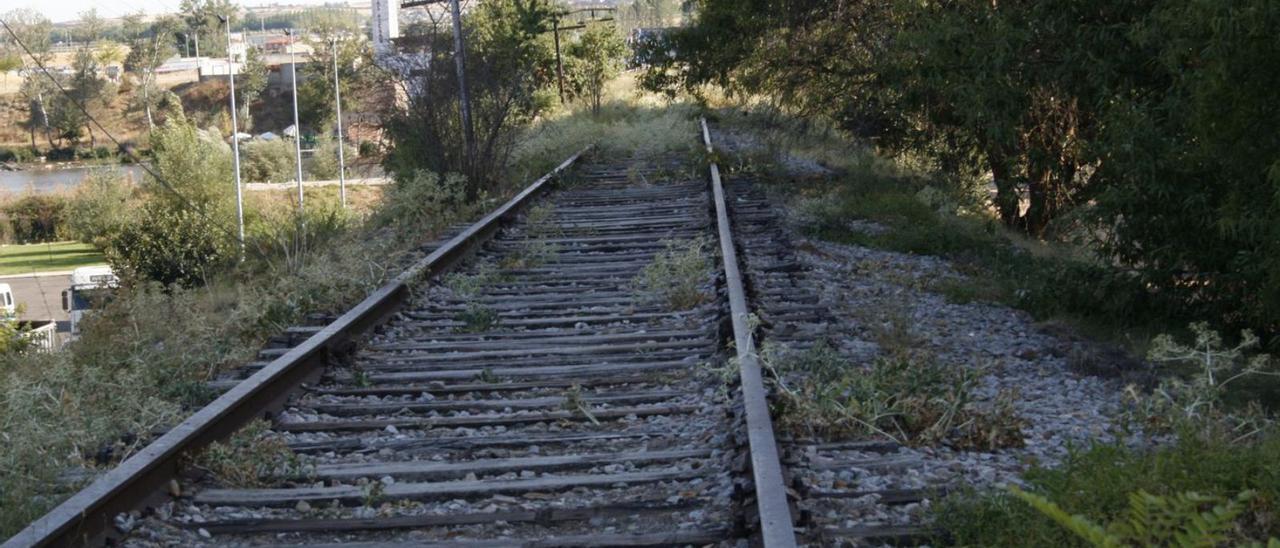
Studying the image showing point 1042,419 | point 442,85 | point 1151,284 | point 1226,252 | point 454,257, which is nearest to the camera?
point 1042,419

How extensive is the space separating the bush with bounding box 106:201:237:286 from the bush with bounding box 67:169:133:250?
14174mm

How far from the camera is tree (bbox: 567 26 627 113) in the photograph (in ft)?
147

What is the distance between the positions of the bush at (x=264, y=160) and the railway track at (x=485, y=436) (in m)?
70.3

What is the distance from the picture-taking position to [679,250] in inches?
418

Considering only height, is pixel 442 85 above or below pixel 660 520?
above

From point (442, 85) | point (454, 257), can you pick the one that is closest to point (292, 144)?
point (442, 85)

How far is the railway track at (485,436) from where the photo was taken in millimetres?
4219

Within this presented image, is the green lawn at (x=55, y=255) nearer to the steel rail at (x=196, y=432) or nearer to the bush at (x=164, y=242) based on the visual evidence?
the bush at (x=164, y=242)

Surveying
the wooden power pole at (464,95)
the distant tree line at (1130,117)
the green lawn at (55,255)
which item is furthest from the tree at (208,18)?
the distant tree line at (1130,117)

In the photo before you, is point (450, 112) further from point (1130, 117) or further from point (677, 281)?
point (1130, 117)

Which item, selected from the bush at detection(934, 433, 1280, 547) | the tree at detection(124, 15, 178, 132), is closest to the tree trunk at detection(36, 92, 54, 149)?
the tree at detection(124, 15, 178, 132)

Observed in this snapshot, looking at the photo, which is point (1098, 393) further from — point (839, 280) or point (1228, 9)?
point (839, 280)

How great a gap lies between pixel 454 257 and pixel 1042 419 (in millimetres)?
5849

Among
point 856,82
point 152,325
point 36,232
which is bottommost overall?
point 36,232
